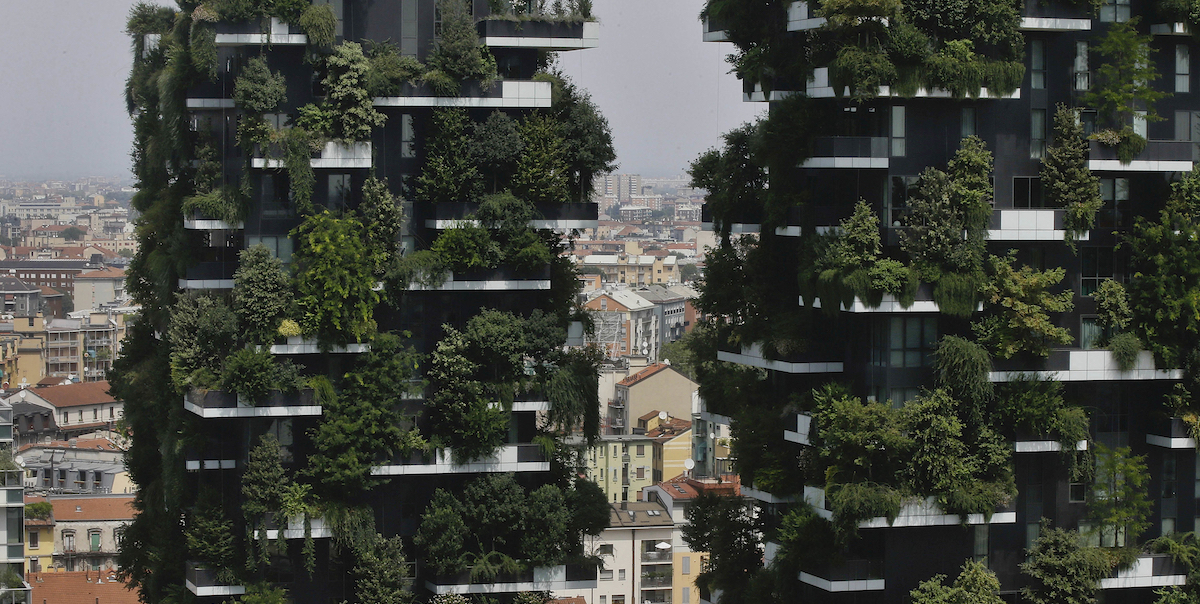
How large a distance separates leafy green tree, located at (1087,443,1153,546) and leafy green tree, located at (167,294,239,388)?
21506mm

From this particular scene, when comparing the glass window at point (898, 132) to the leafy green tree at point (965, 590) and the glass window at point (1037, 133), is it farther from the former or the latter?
the leafy green tree at point (965, 590)

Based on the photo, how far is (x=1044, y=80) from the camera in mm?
44812

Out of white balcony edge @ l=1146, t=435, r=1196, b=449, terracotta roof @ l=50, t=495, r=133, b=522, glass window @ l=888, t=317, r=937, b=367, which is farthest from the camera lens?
terracotta roof @ l=50, t=495, r=133, b=522

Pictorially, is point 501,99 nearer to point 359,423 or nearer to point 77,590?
point 359,423

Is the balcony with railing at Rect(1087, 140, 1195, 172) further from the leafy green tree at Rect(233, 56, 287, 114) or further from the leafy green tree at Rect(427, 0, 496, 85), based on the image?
the leafy green tree at Rect(233, 56, 287, 114)

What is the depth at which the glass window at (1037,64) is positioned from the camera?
44.7 m

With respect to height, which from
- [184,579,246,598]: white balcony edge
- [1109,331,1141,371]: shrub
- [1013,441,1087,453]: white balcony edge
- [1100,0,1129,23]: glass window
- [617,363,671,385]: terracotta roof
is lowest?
[184,579,246,598]: white balcony edge

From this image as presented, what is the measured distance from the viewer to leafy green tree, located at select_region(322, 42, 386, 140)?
45562mm

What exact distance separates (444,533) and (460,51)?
12.1 m

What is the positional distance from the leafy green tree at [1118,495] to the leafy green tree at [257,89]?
866 inches

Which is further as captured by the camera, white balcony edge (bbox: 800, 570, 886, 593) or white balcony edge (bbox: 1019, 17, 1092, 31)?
white balcony edge (bbox: 1019, 17, 1092, 31)

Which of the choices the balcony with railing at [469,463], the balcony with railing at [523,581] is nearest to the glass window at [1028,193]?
the balcony with railing at [469,463]

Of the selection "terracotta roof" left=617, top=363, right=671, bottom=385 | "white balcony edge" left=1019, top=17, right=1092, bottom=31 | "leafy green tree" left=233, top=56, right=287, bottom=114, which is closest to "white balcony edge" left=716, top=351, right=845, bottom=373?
"white balcony edge" left=1019, top=17, right=1092, bottom=31

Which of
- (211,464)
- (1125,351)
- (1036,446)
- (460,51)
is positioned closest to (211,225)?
(211,464)
